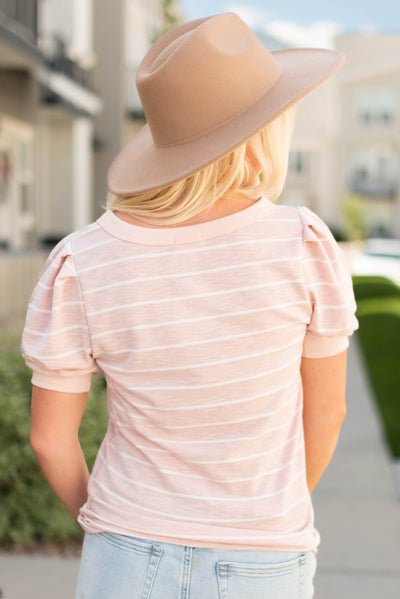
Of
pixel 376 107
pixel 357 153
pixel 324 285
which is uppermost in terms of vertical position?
pixel 324 285

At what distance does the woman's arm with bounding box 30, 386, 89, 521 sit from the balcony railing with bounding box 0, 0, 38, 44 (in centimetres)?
909

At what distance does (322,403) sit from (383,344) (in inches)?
479

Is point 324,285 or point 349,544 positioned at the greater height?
point 324,285

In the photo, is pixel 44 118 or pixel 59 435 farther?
pixel 44 118

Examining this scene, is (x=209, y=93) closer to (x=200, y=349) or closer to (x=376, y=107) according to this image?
(x=200, y=349)

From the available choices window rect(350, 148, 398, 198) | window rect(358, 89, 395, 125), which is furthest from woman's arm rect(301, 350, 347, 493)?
window rect(350, 148, 398, 198)

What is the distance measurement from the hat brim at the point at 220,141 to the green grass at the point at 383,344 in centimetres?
560

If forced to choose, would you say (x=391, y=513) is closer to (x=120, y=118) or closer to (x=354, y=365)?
(x=354, y=365)

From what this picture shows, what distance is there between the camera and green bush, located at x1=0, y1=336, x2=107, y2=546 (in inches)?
171

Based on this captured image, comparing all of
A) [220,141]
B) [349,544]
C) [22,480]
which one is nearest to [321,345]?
[220,141]

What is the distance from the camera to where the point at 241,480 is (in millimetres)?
1562

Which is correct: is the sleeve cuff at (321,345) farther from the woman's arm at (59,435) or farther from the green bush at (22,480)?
the green bush at (22,480)

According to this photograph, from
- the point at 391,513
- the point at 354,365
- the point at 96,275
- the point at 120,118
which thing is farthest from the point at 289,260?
the point at 120,118

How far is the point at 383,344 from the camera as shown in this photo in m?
13.6
